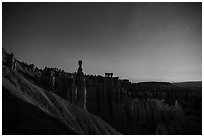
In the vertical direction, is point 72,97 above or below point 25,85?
below

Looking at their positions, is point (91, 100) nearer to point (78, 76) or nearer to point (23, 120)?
point (78, 76)

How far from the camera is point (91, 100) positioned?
189ft

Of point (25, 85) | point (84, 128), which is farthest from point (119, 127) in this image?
point (25, 85)

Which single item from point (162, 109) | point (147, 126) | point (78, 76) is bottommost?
point (147, 126)

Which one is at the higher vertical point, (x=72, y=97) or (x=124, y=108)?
(x=72, y=97)

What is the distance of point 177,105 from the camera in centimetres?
6412

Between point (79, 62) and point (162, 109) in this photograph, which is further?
point (162, 109)

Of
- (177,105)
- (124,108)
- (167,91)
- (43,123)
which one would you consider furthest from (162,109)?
(43,123)

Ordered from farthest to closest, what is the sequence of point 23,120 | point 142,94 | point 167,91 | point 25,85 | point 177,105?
point 167,91, point 142,94, point 177,105, point 25,85, point 23,120

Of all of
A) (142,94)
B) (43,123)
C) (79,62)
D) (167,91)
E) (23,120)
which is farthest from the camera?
(167,91)

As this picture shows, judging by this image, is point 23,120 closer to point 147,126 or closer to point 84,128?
point 84,128

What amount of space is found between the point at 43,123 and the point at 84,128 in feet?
38.6

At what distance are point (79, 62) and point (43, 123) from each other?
26.4 metres

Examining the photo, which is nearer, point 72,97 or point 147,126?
point 72,97
